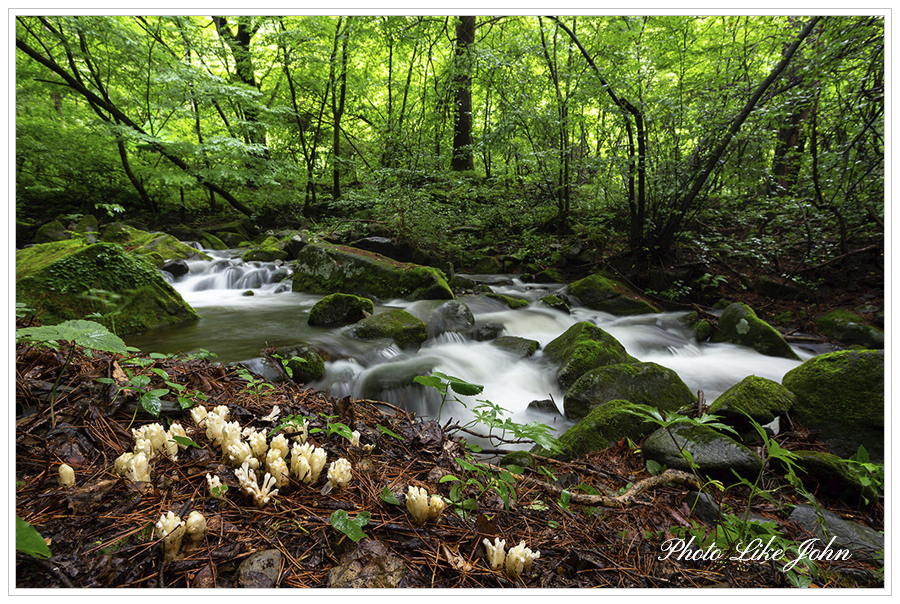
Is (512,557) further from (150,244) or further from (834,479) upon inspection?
(150,244)

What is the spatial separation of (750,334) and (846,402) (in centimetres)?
297

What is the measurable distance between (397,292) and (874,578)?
6.22 metres

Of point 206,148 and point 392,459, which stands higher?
point 206,148

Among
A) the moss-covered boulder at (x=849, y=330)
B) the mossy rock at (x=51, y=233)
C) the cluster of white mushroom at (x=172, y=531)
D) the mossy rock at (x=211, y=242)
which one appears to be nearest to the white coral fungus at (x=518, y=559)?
the cluster of white mushroom at (x=172, y=531)

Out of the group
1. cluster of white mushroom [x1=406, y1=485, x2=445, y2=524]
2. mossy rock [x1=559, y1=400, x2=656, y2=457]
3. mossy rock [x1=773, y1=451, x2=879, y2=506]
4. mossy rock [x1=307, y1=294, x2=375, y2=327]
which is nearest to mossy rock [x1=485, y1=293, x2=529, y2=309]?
mossy rock [x1=307, y1=294, x2=375, y2=327]

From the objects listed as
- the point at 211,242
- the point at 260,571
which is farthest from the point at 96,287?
the point at 211,242

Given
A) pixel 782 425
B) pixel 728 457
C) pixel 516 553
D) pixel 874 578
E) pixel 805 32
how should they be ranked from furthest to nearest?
pixel 805 32, pixel 782 425, pixel 728 457, pixel 874 578, pixel 516 553

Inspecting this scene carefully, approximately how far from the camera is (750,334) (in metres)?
5.40

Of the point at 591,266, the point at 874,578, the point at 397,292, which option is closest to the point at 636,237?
the point at 591,266

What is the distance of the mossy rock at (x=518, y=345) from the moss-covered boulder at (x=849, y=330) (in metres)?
4.77

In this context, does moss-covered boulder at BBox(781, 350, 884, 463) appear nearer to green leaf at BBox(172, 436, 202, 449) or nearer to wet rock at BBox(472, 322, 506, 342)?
wet rock at BBox(472, 322, 506, 342)

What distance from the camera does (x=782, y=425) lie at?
116 inches

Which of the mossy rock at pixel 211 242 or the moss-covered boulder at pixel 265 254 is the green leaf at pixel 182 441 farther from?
the mossy rock at pixel 211 242
